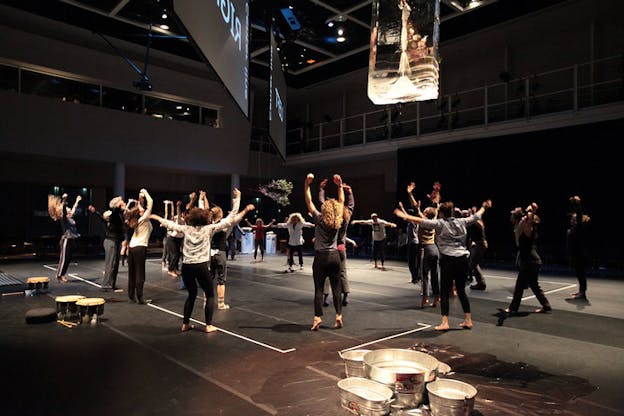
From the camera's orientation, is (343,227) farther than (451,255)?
Yes

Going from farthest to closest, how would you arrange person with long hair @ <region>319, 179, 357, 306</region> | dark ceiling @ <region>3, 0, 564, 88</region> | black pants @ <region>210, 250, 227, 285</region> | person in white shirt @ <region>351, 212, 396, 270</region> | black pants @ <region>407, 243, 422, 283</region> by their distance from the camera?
dark ceiling @ <region>3, 0, 564, 88</region>
person in white shirt @ <region>351, 212, 396, 270</region>
black pants @ <region>407, 243, 422, 283</region>
black pants @ <region>210, 250, 227, 285</region>
person with long hair @ <region>319, 179, 357, 306</region>

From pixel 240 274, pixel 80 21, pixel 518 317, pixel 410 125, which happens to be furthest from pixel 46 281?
pixel 410 125

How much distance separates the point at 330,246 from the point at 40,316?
164 inches

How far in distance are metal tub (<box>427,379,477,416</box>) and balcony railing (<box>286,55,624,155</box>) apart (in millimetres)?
9451

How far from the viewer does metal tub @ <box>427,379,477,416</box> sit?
260cm

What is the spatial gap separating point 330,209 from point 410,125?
14363mm

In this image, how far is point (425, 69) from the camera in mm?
2562

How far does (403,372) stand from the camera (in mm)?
2955

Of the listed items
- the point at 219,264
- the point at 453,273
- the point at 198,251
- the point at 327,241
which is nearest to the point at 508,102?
the point at 453,273

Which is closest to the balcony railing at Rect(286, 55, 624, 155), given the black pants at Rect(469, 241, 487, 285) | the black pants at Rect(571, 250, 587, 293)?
the black pants at Rect(469, 241, 487, 285)

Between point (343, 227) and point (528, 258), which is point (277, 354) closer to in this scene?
point (343, 227)

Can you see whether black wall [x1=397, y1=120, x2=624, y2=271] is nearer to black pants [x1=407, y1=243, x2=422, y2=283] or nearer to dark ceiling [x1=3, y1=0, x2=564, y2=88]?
dark ceiling [x1=3, y1=0, x2=564, y2=88]

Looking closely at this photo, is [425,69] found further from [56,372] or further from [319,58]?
[319,58]

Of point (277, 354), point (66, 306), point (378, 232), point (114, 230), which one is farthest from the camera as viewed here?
point (378, 232)
